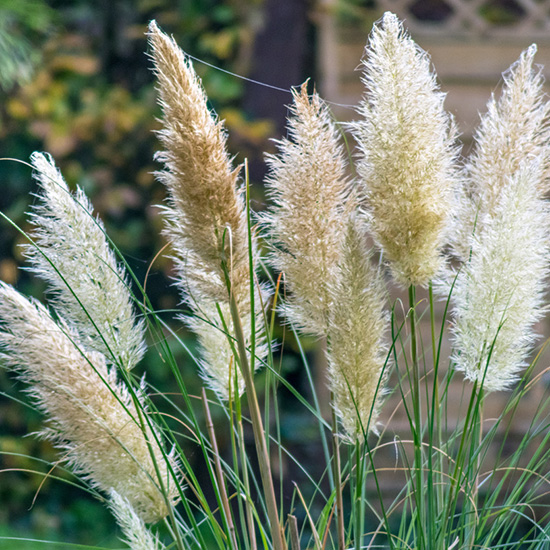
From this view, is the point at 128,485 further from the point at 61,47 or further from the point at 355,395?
the point at 61,47

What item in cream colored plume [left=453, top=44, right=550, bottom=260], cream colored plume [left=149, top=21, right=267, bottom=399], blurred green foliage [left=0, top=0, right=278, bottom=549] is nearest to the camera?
cream colored plume [left=149, top=21, right=267, bottom=399]

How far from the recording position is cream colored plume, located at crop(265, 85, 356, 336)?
0.72 metres

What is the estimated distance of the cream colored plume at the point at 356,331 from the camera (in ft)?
2.32

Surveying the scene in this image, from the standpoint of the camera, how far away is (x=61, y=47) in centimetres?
230

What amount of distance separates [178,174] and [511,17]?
84.6 inches

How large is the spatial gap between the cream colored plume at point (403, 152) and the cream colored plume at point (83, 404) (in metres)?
0.33

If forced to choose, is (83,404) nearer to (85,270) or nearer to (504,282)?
(85,270)

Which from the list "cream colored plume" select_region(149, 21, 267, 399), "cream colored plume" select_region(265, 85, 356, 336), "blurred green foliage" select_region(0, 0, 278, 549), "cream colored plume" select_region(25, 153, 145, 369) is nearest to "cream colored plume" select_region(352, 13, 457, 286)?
"cream colored plume" select_region(265, 85, 356, 336)

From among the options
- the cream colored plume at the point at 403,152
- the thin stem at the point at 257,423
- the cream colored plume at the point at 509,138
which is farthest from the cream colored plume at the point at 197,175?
the cream colored plume at the point at 509,138

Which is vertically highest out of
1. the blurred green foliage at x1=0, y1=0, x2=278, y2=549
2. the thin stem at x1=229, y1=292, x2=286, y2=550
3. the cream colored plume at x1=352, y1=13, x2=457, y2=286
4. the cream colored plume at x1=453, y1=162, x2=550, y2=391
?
the blurred green foliage at x1=0, y1=0, x2=278, y2=549

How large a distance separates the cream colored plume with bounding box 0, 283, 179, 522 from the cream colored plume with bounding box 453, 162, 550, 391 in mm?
352

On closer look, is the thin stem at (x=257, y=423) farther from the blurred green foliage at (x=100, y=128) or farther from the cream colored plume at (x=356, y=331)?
the blurred green foliage at (x=100, y=128)

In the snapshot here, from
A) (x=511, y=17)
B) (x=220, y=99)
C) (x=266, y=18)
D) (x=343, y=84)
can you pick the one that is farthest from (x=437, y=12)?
(x=220, y=99)

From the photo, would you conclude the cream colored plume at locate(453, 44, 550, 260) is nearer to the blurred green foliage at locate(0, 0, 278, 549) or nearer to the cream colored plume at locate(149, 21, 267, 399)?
the cream colored plume at locate(149, 21, 267, 399)
